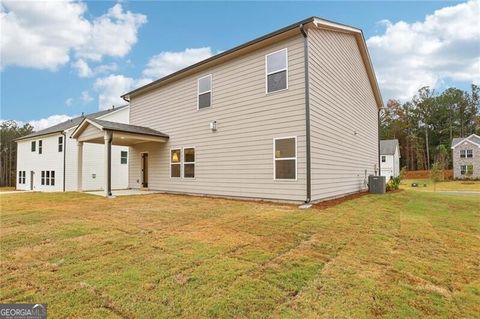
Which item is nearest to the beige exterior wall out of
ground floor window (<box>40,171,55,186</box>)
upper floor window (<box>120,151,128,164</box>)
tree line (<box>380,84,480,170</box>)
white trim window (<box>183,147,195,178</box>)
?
tree line (<box>380,84,480,170</box>)

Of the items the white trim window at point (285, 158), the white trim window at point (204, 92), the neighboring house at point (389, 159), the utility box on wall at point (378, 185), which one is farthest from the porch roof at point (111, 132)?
the neighboring house at point (389, 159)

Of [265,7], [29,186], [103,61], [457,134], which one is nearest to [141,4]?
[265,7]

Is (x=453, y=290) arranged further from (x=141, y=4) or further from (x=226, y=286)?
(x=141, y=4)

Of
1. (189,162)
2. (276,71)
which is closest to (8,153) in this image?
(189,162)

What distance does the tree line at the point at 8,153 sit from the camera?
34.8m

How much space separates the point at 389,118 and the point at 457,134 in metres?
10.6

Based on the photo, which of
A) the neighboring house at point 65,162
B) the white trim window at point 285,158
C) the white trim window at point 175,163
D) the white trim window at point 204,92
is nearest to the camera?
Answer: the white trim window at point 285,158

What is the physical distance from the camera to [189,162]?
11.8 meters

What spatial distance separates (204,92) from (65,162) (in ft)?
43.7

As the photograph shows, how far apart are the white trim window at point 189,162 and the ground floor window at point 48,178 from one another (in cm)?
1366

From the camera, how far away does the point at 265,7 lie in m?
12.6

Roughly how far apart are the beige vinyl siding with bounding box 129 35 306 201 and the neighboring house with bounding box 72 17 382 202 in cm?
4

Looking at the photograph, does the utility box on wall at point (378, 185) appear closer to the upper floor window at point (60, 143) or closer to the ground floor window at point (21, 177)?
the upper floor window at point (60, 143)

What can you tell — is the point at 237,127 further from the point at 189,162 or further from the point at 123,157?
the point at 123,157
